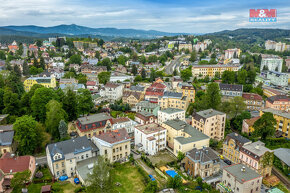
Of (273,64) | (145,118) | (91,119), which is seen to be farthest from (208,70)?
(91,119)

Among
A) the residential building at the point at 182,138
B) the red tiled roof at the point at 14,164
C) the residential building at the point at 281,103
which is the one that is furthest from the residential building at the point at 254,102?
the red tiled roof at the point at 14,164

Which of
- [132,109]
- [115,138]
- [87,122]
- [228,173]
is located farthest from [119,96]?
[228,173]

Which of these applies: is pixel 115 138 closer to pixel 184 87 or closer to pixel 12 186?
pixel 12 186

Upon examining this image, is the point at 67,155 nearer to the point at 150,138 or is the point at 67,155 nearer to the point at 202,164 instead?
the point at 150,138

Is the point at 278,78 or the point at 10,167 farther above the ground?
the point at 278,78

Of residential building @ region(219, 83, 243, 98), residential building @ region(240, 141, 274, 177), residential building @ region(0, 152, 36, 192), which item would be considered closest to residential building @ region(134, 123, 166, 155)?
residential building @ region(240, 141, 274, 177)

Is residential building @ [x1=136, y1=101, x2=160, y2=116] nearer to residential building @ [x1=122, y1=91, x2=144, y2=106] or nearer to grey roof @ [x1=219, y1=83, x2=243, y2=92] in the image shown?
residential building @ [x1=122, y1=91, x2=144, y2=106]

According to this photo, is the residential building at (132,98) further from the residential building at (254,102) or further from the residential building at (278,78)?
the residential building at (278,78)
